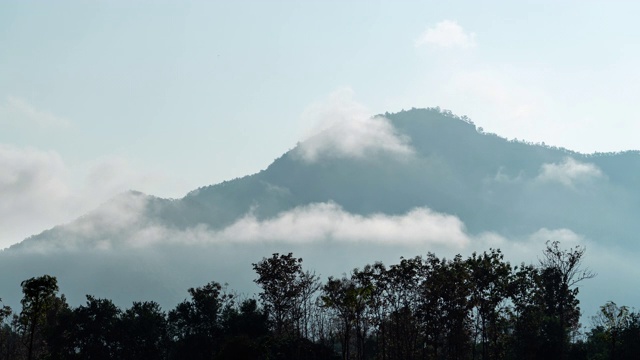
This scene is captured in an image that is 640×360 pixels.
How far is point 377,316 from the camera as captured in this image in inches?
4301

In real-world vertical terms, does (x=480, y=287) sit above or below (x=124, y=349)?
above

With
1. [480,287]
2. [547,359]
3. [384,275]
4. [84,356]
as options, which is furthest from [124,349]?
[547,359]

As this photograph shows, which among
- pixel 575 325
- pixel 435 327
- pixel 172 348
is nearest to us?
pixel 435 327

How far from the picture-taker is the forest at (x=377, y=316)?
95.8 metres

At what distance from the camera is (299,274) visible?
110938mm

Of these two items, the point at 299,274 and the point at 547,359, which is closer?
the point at 547,359

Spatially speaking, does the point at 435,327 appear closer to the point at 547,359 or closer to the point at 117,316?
the point at 547,359

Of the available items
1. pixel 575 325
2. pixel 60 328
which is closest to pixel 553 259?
pixel 575 325

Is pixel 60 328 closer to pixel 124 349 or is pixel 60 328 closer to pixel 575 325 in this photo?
pixel 124 349

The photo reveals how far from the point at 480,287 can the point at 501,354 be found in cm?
1069

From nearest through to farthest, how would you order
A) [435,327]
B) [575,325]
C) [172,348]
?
[435,327]
[172,348]
[575,325]

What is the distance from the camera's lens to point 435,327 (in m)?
97.9

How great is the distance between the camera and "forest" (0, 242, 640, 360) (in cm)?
9581

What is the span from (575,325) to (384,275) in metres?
45.6
